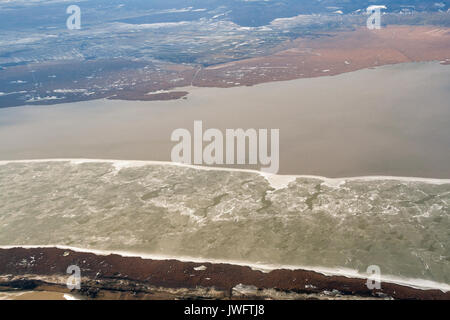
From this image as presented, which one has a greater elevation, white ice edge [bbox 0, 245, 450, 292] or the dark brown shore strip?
white ice edge [bbox 0, 245, 450, 292]

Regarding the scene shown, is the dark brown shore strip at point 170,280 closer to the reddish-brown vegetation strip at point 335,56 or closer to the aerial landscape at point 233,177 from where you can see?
the aerial landscape at point 233,177

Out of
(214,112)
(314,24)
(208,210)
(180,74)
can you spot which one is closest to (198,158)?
(208,210)

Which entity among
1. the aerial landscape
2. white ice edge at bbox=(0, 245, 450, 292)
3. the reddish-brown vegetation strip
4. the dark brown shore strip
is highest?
the reddish-brown vegetation strip

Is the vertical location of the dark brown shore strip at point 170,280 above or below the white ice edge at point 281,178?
below

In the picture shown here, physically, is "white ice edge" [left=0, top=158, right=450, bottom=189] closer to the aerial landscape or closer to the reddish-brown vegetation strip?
the aerial landscape

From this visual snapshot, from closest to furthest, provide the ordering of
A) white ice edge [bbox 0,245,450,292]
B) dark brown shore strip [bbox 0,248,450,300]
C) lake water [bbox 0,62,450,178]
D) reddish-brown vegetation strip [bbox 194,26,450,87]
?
dark brown shore strip [bbox 0,248,450,300] → white ice edge [bbox 0,245,450,292] → lake water [bbox 0,62,450,178] → reddish-brown vegetation strip [bbox 194,26,450,87]

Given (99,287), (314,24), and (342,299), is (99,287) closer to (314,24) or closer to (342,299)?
(342,299)

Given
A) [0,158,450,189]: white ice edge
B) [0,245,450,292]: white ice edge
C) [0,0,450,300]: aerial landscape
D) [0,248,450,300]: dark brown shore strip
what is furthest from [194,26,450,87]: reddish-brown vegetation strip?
[0,248,450,300]: dark brown shore strip

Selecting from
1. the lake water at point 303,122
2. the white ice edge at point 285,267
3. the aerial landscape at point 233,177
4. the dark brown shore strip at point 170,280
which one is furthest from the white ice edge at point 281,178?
the dark brown shore strip at point 170,280
